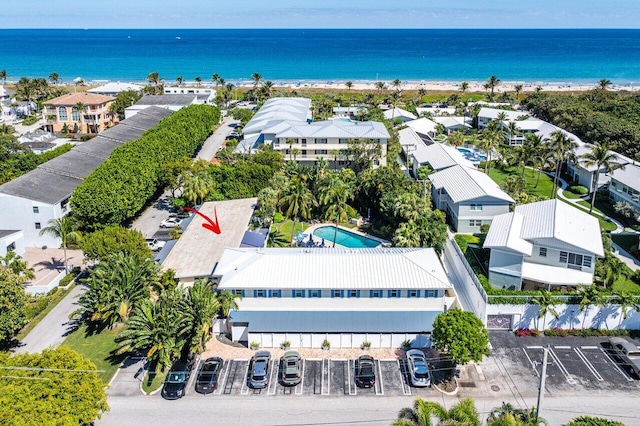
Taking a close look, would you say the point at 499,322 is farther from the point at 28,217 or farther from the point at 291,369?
the point at 28,217

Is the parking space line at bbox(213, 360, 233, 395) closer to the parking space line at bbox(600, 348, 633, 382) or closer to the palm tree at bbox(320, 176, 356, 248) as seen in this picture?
the palm tree at bbox(320, 176, 356, 248)

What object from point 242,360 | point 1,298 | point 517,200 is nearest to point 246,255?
point 242,360

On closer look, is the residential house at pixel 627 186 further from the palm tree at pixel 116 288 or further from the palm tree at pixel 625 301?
the palm tree at pixel 116 288

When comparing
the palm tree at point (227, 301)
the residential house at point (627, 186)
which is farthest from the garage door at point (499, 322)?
the residential house at point (627, 186)

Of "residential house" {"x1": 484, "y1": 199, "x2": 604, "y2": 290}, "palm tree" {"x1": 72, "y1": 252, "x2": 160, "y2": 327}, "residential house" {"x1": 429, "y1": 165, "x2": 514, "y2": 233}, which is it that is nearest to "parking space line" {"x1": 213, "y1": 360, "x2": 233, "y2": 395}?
"palm tree" {"x1": 72, "y1": 252, "x2": 160, "y2": 327}

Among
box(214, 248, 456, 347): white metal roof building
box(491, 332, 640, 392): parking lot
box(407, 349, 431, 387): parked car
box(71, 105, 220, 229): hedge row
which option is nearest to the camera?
box(407, 349, 431, 387): parked car

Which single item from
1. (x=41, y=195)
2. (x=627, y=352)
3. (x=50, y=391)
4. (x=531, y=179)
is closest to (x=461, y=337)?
(x=627, y=352)
